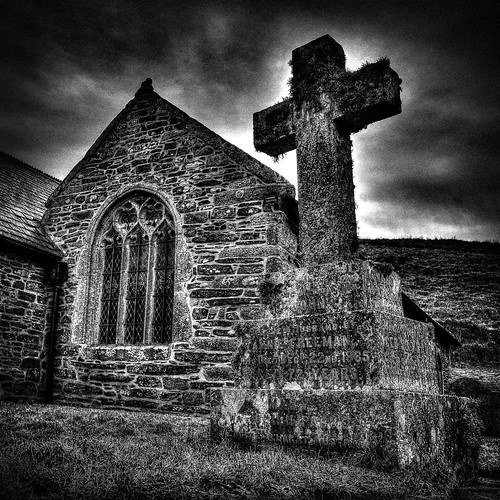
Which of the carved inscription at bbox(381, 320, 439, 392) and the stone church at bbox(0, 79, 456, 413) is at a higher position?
the stone church at bbox(0, 79, 456, 413)

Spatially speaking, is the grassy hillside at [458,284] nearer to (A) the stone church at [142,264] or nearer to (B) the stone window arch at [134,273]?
(A) the stone church at [142,264]

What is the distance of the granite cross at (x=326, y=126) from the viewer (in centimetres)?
436

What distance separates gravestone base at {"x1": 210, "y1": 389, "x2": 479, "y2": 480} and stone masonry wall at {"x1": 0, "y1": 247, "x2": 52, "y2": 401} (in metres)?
6.50

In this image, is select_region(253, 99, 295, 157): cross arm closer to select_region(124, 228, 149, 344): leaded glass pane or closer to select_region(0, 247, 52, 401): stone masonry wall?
select_region(124, 228, 149, 344): leaded glass pane

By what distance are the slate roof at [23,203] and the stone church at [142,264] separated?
5 centimetres

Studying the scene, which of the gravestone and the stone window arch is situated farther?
the stone window arch

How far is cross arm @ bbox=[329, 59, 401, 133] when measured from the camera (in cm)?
448

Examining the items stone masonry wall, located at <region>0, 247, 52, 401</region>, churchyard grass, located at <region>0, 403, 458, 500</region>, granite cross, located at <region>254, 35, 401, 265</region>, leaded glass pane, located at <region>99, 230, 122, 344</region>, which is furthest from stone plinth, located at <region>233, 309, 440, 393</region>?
stone masonry wall, located at <region>0, 247, 52, 401</region>

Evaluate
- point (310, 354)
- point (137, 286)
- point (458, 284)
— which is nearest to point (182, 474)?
point (310, 354)

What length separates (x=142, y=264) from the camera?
31.4 feet

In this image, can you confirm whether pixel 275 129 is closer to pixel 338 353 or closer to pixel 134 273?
pixel 338 353

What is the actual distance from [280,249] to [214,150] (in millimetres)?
2427

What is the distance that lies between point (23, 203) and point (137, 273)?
362 cm

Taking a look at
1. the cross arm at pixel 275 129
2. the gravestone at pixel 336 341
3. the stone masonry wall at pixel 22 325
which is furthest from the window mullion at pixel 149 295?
the gravestone at pixel 336 341
